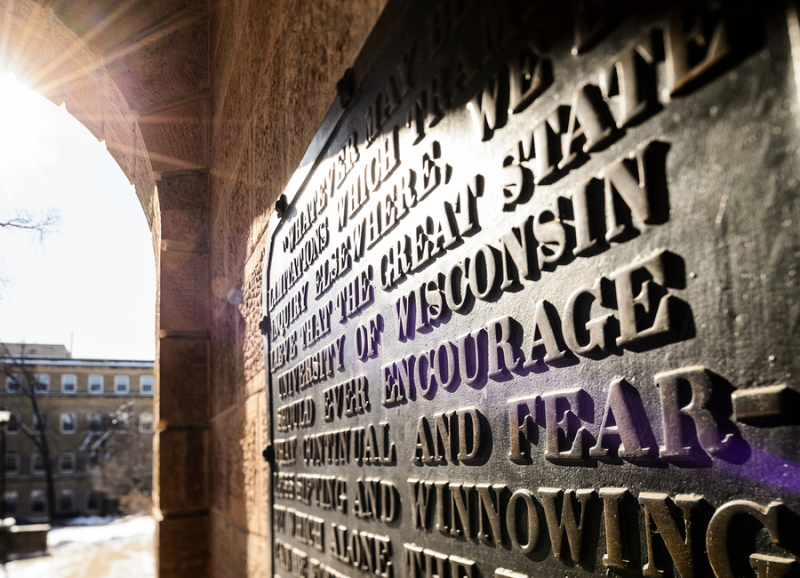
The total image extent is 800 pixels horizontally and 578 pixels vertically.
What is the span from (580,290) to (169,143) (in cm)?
380

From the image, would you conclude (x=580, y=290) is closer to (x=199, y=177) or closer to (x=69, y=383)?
(x=199, y=177)

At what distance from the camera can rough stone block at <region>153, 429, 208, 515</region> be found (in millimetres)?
3777

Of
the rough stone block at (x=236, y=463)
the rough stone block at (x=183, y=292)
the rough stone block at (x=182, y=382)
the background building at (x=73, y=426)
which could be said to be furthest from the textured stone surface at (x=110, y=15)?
the background building at (x=73, y=426)

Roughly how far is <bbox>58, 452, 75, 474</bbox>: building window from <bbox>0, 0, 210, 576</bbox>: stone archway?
34.8 meters

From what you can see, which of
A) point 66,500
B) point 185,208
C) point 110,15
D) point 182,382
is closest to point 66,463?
point 66,500

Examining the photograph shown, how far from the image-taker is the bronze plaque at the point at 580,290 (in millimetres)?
449

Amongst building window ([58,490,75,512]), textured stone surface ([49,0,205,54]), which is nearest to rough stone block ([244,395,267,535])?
textured stone surface ([49,0,205,54])

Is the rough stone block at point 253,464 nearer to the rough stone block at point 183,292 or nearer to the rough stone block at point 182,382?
the rough stone block at point 182,382

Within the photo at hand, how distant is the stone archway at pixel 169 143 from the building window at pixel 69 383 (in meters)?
34.8

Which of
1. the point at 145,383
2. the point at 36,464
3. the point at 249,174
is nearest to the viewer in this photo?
the point at 249,174

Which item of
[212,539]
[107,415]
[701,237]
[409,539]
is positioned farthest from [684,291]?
[107,415]

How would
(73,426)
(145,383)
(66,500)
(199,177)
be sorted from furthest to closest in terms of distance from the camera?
(145,383) < (73,426) < (66,500) < (199,177)

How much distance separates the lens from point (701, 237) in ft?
1.62

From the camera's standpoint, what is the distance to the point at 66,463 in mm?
33500
